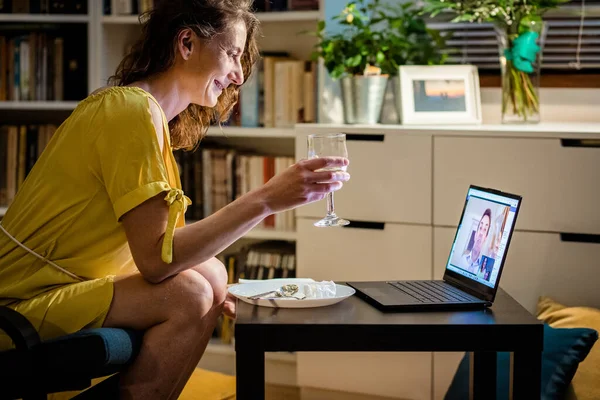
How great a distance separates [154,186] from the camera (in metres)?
Result: 1.63

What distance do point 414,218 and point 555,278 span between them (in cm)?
44

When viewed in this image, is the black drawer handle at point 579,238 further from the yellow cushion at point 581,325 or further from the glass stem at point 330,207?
the glass stem at point 330,207

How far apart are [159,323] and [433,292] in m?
0.56

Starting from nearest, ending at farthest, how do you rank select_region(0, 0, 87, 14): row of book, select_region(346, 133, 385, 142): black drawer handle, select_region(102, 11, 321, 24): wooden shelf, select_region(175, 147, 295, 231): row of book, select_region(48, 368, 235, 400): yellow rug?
select_region(48, 368, 235, 400): yellow rug → select_region(346, 133, 385, 142): black drawer handle → select_region(102, 11, 321, 24): wooden shelf → select_region(175, 147, 295, 231): row of book → select_region(0, 0, 87, 14): row of book

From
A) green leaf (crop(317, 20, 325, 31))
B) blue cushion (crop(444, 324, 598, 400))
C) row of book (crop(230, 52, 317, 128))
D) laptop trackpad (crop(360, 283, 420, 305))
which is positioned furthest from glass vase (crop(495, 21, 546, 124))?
laptop trackpad (crop(360, 283, 420, 305))

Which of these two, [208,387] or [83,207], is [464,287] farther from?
[208,387]

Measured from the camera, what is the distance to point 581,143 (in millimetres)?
2471

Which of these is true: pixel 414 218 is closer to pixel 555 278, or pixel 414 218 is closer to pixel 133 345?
pixel 555 278

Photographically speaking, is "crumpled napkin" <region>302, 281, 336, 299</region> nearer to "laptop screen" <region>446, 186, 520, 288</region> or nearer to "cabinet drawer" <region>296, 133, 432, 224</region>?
"laptop screen" <region>446, 186, 520, 288</region>

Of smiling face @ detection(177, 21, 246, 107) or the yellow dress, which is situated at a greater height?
smiling face @ detection(177, 21, 246, 107)

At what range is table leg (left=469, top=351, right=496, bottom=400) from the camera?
6.10ft

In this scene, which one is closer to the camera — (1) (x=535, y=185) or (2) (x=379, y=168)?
(1) (x=535, y=185)

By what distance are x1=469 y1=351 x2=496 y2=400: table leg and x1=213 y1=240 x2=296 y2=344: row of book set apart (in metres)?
1.25

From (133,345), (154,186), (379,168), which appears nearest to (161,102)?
(154,186)
